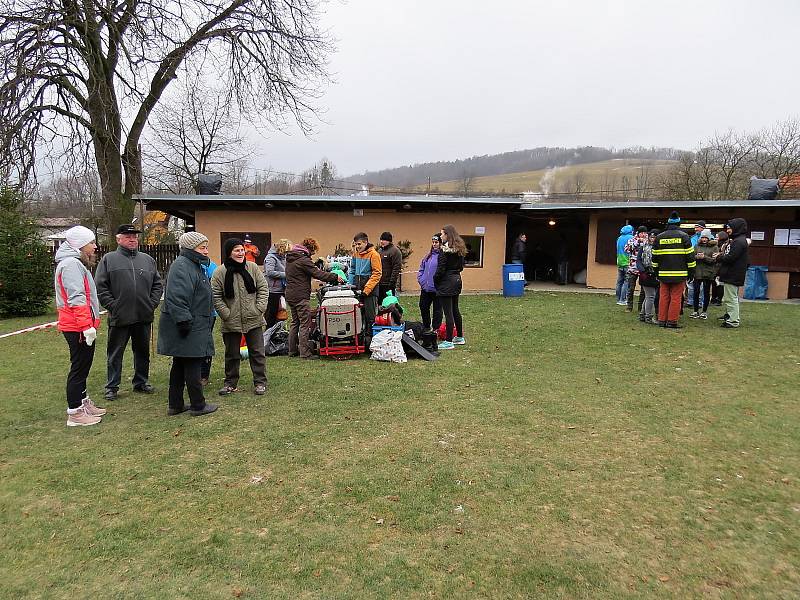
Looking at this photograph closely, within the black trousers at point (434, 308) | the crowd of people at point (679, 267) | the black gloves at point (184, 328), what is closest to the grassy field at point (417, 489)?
the black gloves at point (184, 328)

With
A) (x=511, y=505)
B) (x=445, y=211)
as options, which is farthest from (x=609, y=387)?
(x=445, y=211)

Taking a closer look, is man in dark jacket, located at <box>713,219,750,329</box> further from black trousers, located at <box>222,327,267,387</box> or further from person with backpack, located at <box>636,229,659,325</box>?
black trousers, located at <box>222,327,267,387</box>

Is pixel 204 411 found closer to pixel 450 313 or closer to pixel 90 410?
pixel 90 410

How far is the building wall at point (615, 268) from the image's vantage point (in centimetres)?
1513

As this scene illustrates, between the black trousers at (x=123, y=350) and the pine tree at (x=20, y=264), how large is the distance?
29.6ft

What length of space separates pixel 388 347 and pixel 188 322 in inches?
121

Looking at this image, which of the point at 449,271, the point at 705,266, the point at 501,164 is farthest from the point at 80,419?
the point at 501,164

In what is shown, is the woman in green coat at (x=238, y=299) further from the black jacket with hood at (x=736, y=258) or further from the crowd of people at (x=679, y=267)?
the black jacket with hood at (x=736, y=258)

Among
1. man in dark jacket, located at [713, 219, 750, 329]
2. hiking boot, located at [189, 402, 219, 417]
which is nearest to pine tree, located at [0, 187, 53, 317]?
hiking boot, located at [189, 402, 219, 417]

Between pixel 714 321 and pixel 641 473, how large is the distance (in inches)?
301

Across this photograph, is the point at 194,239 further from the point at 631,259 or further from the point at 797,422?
the point at 631,259

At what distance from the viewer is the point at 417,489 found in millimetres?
3568

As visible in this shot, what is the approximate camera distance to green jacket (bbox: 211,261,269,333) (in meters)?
5.52

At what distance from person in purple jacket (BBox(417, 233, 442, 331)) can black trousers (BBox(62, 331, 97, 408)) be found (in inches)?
181
